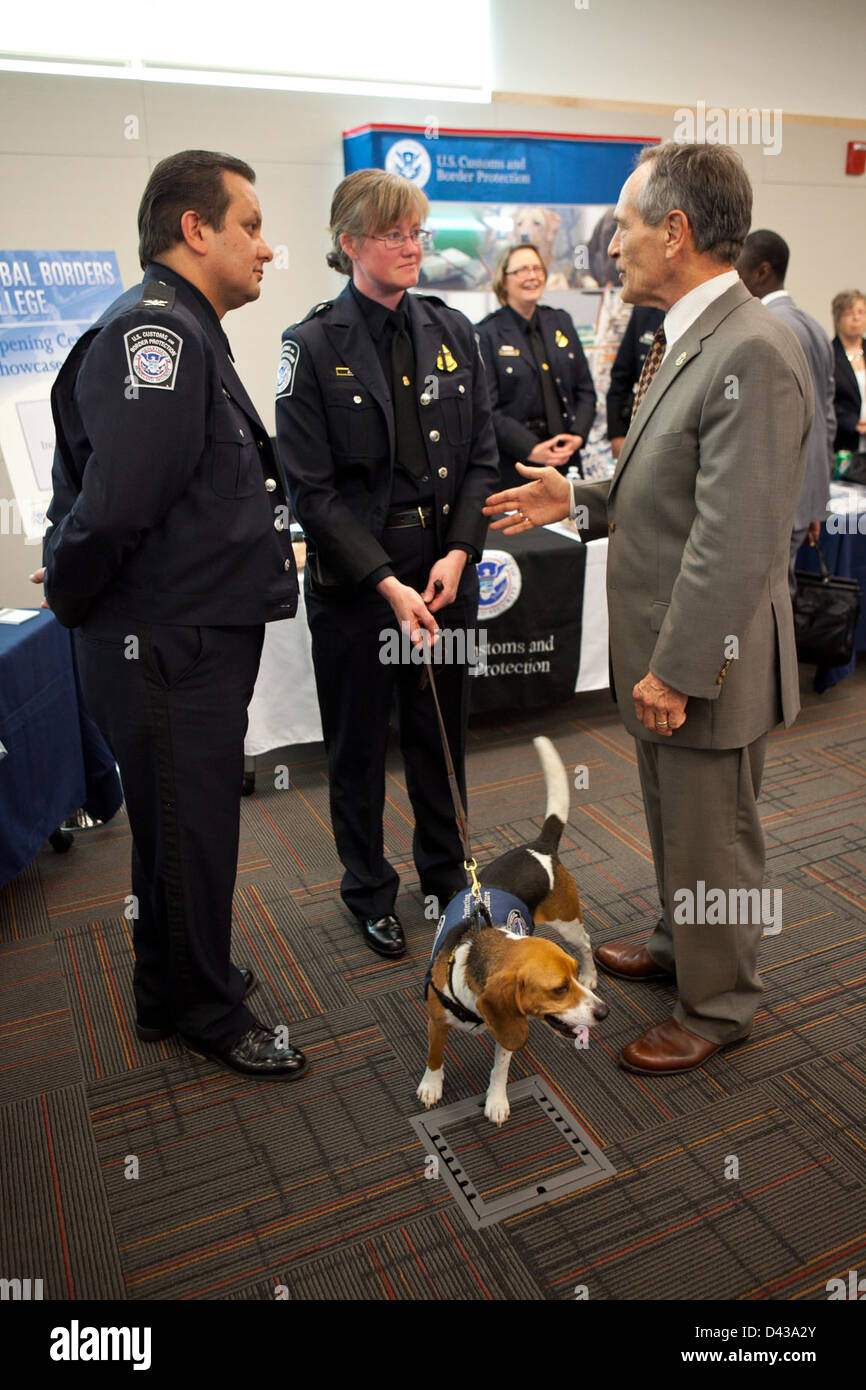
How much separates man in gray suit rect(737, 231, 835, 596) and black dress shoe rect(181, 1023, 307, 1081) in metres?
2.15

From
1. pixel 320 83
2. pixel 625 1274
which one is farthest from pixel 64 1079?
pixel 320 83

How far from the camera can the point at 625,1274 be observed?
1571mm

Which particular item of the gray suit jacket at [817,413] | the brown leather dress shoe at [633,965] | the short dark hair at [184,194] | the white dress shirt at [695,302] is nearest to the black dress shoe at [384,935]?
the brown leather dress shoe at [633,965]

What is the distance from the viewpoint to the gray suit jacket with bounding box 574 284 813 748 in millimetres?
1557

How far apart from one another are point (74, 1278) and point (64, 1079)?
0.51 meters

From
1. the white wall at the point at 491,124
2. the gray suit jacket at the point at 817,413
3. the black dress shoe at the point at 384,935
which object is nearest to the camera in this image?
the black dress shoe at the point at 384,935

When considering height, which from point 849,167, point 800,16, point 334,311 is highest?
point 800,16

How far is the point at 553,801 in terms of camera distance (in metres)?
2.13

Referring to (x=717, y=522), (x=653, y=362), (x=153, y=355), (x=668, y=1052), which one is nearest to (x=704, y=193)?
(x=653, y=362)

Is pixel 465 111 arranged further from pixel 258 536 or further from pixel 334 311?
pixel 258 536

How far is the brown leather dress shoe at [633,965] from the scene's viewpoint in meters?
2.28

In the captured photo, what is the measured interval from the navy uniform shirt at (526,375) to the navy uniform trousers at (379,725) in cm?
168

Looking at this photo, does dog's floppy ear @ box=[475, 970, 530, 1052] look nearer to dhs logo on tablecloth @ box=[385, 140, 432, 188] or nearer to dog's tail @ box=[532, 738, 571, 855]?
dog's tail @ box=[532, 738, 571, 855]

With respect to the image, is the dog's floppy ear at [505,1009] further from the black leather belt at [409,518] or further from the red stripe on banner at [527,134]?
the red stripe on banner at [527,134]
